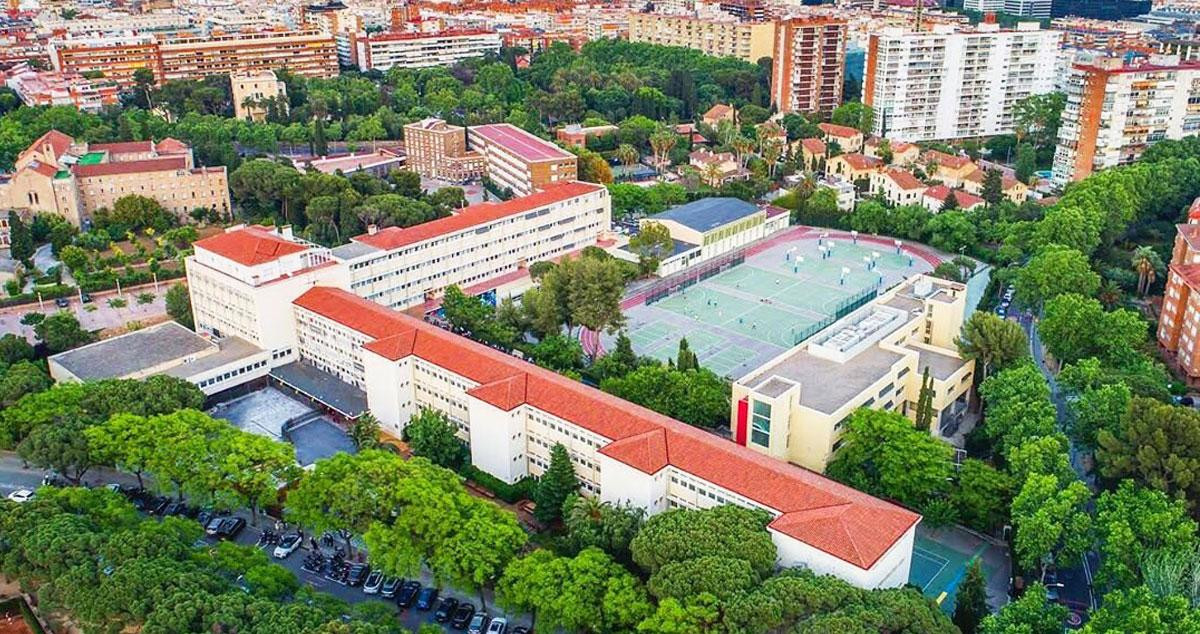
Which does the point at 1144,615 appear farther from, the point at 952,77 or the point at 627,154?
the point at 952,77

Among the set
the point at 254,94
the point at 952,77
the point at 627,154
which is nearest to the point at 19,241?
the point at 254,94

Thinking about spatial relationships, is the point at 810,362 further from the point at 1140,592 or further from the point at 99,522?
the point at 99,522

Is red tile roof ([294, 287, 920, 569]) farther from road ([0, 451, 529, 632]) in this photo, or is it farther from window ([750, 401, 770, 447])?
road ([0, 451, 529, 632])

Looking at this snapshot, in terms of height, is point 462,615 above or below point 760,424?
below

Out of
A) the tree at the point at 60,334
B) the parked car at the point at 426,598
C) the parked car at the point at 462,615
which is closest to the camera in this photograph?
the parked car at the point at 462,615

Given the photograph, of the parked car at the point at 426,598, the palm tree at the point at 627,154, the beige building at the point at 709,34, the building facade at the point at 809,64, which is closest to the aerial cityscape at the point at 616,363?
the parked car at the point at 426,598

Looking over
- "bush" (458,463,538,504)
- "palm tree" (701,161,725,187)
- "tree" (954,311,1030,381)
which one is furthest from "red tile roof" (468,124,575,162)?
"bush" (458,463,538,504)

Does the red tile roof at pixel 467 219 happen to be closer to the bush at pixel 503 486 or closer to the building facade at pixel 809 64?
the bush at pixel 503 486
